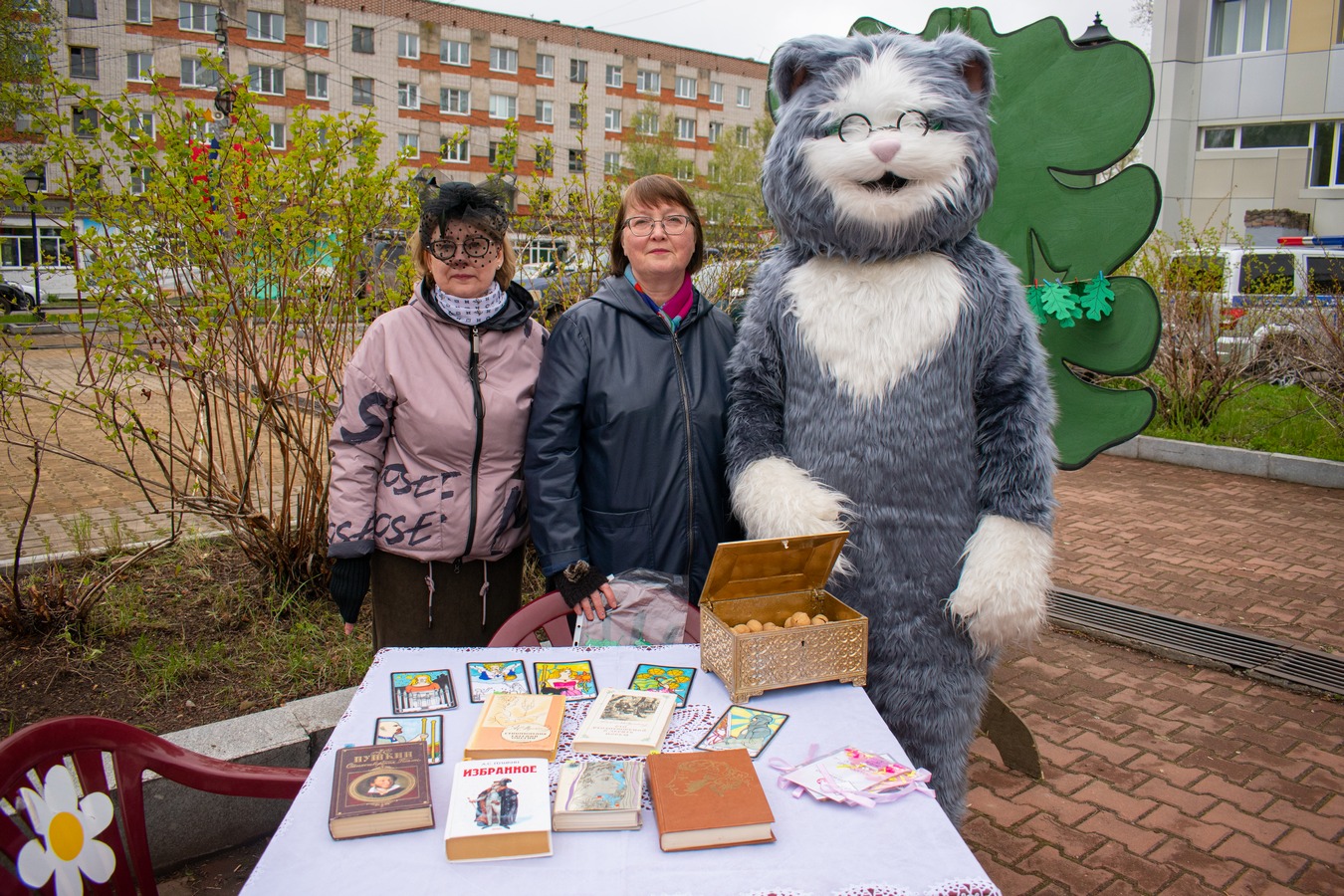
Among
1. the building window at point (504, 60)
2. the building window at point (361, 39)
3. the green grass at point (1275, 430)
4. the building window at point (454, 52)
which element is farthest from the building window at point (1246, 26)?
the building window at point (361, 39)

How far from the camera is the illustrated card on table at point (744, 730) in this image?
1.74 m

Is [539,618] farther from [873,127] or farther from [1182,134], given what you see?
[1182,134]

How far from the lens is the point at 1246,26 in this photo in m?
19.7

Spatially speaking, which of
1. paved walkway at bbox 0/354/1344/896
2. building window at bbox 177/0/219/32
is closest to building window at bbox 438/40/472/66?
building window at bbox 177/0/219/32

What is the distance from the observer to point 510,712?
70.8 inches

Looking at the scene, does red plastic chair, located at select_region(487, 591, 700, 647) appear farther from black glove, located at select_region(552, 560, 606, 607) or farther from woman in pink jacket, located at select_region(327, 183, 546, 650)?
woman in pink jacket, located at select_region(327, 183, 546, 650)

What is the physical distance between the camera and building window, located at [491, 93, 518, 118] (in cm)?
4075

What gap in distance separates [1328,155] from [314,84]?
33971 mm

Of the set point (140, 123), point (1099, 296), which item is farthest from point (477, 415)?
point (1099, 296)

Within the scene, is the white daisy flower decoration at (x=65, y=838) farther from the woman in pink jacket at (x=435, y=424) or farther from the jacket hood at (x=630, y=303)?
the jacket hood at (x=630, y=303)

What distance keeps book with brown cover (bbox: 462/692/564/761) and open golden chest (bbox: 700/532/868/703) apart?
361mm

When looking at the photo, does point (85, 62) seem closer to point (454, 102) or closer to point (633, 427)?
point (454, 102)

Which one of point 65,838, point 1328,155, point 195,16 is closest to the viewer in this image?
point 65,838

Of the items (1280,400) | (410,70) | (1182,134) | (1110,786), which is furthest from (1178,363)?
(410,70)
